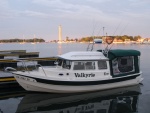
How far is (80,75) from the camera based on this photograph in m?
15.9

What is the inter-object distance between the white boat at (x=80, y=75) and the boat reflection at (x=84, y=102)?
1.52ft

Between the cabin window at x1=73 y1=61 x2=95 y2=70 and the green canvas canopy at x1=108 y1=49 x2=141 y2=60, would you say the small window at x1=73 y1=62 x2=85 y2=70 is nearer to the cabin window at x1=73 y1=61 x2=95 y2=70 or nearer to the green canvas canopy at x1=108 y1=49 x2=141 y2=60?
the cabin window at x1=73 y1=61 x2=95 y2=70

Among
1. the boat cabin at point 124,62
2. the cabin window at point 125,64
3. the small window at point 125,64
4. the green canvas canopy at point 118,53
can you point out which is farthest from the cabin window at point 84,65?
the small window at point 125,64

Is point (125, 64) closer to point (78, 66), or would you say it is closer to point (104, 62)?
point (104, 62)

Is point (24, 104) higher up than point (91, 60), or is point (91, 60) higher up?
point (91, 60)

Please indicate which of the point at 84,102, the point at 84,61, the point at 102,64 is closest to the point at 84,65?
the point at 84,61

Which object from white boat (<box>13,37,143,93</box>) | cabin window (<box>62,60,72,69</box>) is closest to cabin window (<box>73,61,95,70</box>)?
white boat (<box>13,37,143,93</box>)

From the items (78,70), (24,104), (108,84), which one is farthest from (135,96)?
(24,104)

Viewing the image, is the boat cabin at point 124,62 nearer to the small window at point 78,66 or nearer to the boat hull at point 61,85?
the boat hull at point 61,85

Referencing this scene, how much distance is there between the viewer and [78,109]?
13.8m

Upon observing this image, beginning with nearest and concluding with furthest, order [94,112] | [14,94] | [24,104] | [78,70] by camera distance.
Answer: [94,112]
[24,104]
[78,70]
[14,94]

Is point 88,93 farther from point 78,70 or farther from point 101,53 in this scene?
point 101,53

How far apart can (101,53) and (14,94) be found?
23.0ft

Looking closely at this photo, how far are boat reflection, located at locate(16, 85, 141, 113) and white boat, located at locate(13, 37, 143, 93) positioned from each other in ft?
1.52
